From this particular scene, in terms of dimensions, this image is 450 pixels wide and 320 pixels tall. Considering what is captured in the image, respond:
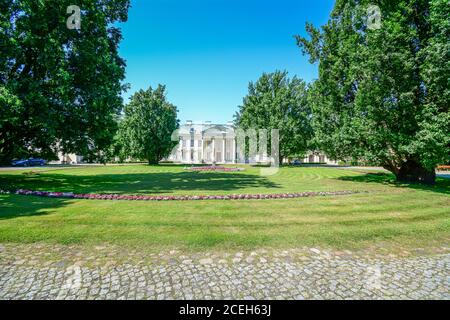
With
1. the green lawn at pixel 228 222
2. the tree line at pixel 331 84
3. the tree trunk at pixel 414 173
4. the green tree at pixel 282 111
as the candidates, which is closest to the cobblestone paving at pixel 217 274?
the green lawn at pixel 228 222

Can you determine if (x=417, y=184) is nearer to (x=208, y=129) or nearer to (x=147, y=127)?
(x=147, y=127)

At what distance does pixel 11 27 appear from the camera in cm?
1313

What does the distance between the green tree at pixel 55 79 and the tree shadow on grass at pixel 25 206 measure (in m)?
4.48

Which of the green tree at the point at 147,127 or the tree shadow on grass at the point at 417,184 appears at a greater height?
the green tree at the point at 147,127

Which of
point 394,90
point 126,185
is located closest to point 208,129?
point 126,185

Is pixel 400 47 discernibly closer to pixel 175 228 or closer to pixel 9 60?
pixel 175 228

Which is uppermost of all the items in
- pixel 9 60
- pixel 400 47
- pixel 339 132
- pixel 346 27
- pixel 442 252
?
pixel 346 27

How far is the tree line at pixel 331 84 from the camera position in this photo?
42.8 feet

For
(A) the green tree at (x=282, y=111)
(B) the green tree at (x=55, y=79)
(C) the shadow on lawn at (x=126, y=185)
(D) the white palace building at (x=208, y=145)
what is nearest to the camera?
(B) the green tree at (x=55, y=79)

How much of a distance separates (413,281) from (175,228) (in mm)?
5902

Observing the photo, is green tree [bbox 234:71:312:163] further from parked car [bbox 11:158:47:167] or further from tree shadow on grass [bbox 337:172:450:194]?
parked car [bbox 11:158:47:167]

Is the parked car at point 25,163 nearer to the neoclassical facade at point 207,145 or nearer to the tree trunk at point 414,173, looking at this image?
the neoclassical facade at point 207,145

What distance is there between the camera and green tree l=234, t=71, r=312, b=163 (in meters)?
45.5

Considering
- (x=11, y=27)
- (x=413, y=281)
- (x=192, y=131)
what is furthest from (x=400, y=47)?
(x=192, y=131)
